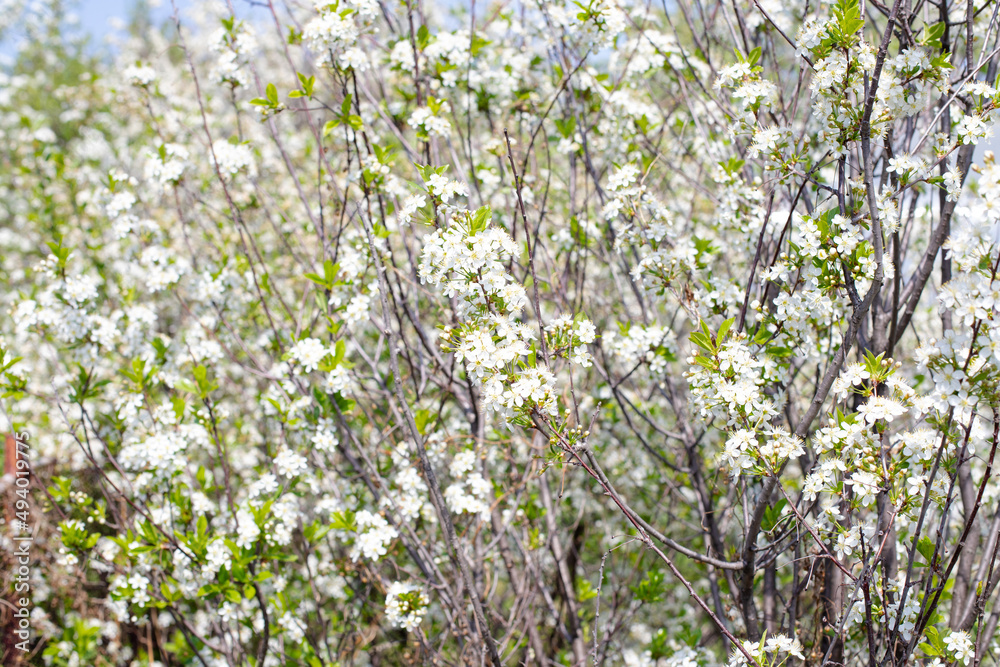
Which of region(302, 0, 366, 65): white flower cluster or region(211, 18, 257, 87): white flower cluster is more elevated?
region(211, 18, 257, 87): white flower cluster

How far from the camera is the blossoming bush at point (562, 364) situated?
181 cm

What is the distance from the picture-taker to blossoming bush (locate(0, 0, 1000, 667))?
1.81m

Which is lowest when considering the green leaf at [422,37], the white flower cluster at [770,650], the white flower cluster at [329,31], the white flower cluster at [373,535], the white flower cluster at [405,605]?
the white flower cluster at [770,650]

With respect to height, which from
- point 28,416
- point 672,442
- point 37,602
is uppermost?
point 28,416

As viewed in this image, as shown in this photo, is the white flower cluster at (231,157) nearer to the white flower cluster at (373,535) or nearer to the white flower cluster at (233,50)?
the white flower cluster at (233,50)

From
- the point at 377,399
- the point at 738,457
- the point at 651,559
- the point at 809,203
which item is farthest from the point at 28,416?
the point at 809,203

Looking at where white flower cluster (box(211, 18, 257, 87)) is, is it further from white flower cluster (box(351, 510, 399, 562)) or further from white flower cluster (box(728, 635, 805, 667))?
white flower cluster (box(728, 635, 805, 667))

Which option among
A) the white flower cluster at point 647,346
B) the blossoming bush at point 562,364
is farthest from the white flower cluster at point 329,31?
the white flower cluster at point 647,346

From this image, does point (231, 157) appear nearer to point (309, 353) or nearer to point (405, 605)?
point (309, 353)

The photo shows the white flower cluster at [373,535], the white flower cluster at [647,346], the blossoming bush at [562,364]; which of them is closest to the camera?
the blossoming bush at [562,364]

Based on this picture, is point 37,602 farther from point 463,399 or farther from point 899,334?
point 899,334

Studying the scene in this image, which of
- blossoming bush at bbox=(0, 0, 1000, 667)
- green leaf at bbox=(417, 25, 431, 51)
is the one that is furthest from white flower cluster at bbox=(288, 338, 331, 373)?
green leaf at bbox=(417, 25, 431, 51)

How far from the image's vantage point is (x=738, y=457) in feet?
6.18

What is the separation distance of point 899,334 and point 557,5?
2.21m
